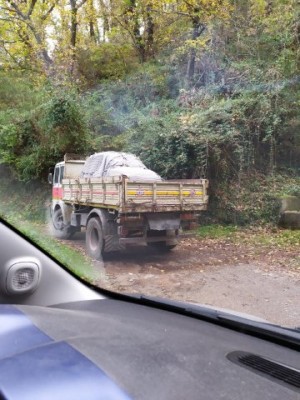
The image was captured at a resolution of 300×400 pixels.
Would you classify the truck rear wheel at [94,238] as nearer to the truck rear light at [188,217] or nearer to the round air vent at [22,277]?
the truck rear light at [188,217]

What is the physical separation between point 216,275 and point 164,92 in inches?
314

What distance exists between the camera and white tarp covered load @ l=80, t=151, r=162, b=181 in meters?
6.61

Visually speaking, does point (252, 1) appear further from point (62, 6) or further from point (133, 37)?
point (62, 6)

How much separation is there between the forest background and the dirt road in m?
1.47

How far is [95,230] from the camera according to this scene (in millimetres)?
6246

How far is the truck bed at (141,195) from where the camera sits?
6234 mm

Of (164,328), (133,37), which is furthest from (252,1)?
(164,328)

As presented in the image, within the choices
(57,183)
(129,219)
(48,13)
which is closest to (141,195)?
(129,219)

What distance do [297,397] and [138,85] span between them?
12.0 metres

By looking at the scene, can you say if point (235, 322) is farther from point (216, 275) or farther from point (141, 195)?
point (141, 195)

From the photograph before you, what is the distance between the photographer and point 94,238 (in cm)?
605

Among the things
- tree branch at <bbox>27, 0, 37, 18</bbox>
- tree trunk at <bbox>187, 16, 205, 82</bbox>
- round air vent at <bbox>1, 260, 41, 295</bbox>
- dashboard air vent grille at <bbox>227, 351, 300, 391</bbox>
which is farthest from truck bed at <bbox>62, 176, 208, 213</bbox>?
tree branch at <bbox>27, 0, 37, 18</bbox>

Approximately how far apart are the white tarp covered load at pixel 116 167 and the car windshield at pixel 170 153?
37 mm

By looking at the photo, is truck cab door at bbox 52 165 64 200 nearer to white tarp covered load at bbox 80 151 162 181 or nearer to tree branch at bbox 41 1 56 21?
white tarp covered load at bbox 80 151 162 181
